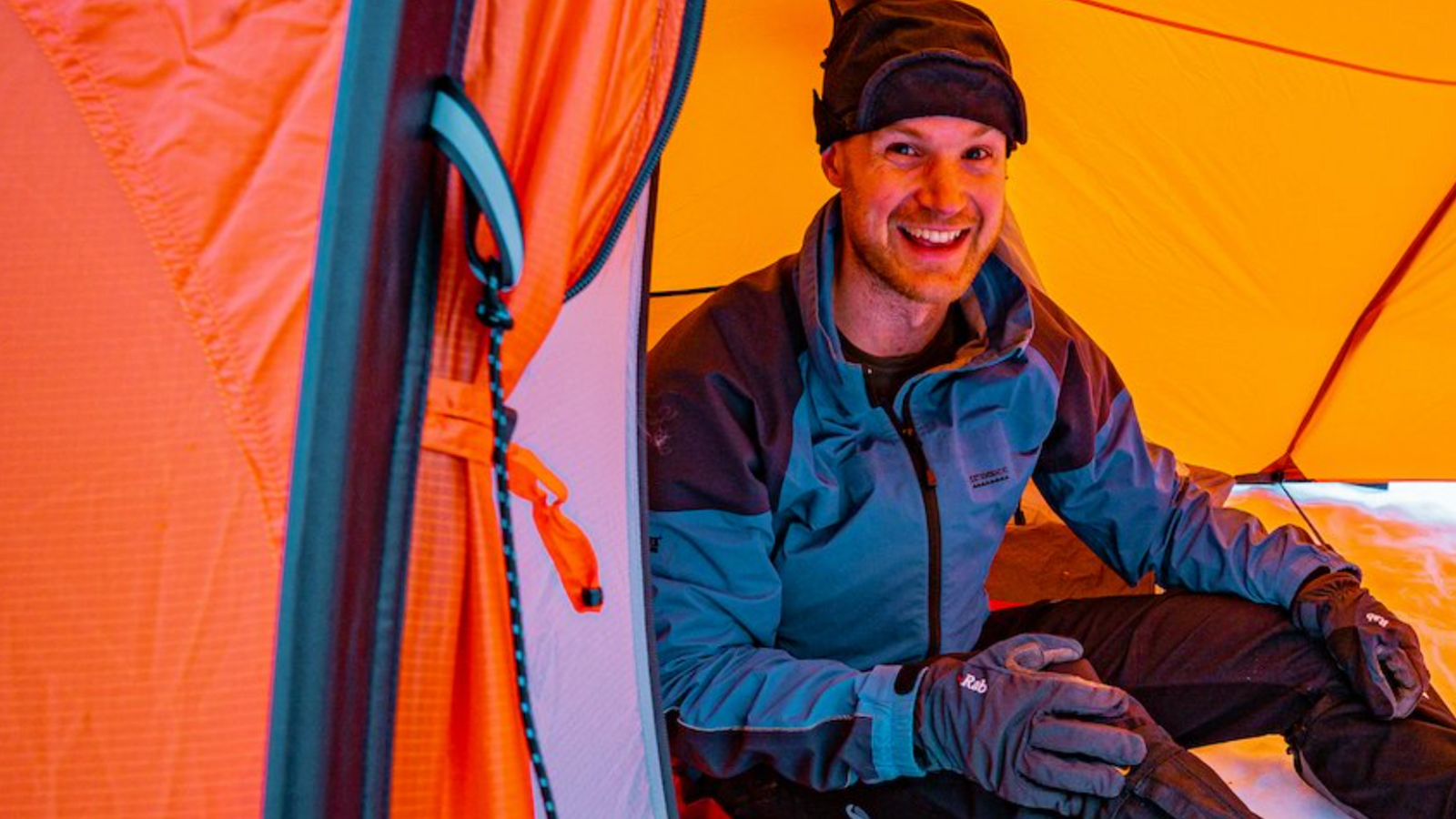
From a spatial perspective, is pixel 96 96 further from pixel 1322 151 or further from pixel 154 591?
pixel 1322 151

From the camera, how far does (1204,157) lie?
2125 millimetres

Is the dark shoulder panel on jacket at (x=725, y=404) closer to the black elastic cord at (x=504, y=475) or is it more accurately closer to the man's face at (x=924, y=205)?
the man's face at (x=924, y=205)

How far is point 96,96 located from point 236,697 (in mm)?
350

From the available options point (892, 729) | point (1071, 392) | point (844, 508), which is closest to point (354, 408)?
point (892, 729)

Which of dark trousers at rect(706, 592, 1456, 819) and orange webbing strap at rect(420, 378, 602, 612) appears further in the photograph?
dark trousers at rect(706, 592, 1456, 819)

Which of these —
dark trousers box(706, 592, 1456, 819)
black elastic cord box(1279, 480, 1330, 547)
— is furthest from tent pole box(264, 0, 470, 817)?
black elastic cord box(1279, 480, 1330, 547)

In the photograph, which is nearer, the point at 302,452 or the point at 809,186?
the point at 302,452

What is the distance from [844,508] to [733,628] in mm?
200

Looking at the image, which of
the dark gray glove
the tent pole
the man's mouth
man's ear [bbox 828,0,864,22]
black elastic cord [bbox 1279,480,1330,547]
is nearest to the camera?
the tent pole

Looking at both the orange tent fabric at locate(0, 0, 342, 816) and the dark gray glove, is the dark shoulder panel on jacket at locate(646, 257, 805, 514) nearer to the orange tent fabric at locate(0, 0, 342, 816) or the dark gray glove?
the dark gray glove

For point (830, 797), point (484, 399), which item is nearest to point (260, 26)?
point (484, 399)

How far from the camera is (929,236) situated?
154cm

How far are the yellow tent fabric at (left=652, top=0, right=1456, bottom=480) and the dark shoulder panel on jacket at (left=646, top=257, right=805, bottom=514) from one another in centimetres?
64

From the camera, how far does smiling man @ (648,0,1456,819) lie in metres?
1.25
